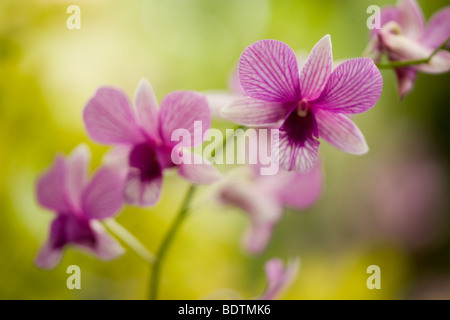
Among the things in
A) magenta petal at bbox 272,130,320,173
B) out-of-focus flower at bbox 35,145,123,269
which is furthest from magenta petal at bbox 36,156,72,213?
magenta petal at bbox 272,130,320,173

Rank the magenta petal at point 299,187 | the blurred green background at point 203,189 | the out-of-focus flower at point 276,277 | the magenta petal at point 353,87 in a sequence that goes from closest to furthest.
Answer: the magenta petal at point 353,87 < the out-of-focus flower at point 276,277 < the magenta petal at point 299,187 < the blurred green background at point 203,189

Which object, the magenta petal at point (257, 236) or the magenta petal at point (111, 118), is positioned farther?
the magenta petal at point (257, 236)

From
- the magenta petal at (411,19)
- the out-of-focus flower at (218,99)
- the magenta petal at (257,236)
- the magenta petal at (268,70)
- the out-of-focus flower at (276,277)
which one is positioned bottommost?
the out-of-focus flower at (276,277)

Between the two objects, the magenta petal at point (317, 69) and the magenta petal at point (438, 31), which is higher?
the magenta petal at point (438, 31)

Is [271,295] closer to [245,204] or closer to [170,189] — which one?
[245,204]

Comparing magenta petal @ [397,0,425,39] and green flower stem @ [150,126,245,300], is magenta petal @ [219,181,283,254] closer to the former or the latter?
green flower stem @ [150,126,245,300]

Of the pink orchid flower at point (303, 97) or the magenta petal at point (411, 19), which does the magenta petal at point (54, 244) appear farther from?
the magenta petal at point (411, 19)

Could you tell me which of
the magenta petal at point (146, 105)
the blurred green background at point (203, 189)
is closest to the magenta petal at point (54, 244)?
the magenta petal at point (146, 105)
